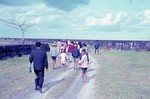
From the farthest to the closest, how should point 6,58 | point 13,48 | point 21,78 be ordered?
point 13,48 → point 6,58 → point 21,78

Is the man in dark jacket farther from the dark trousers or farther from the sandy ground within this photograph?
the sandy ground

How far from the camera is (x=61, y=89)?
13.7m

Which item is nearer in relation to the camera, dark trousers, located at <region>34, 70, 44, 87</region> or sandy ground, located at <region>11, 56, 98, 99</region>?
sandy ground, located at <region>11, 56, 98, 99</region>

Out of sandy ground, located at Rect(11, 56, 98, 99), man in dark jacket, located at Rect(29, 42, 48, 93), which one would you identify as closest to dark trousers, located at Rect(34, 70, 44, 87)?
man in dark jacket, located at Rect(29, 42, 48, 93)

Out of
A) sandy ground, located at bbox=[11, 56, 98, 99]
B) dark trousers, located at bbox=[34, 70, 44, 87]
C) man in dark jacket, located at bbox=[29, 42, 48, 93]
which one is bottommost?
sandy ground, located at bbox=[11, 56, 98, 99]

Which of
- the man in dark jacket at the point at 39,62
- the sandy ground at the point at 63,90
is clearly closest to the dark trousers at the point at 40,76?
the man in dark jacket at the point at 39,62

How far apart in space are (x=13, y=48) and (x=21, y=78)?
14.0m

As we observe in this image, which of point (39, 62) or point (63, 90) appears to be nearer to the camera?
point (39, 62)

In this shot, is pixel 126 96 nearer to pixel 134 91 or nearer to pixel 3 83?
pixel 134 91

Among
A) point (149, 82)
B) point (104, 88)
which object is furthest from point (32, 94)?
point (149, 82)

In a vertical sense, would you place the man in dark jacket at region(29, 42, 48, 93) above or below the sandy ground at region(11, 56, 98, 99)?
above

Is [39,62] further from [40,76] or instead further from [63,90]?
[63,90]

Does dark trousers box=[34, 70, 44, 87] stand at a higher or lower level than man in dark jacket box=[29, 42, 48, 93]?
lower

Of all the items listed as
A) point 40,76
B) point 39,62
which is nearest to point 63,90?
point 40,76
